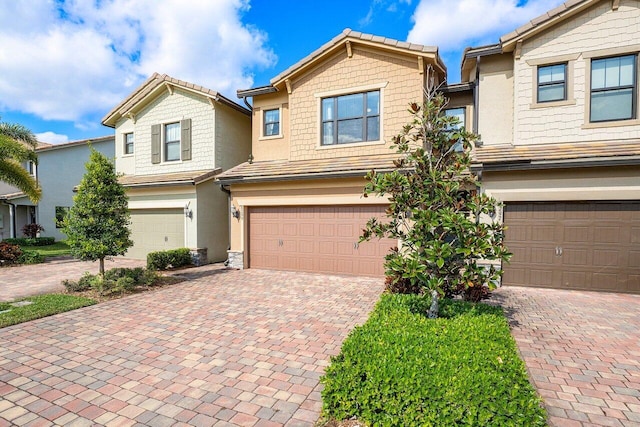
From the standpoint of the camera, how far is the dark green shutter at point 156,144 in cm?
1495

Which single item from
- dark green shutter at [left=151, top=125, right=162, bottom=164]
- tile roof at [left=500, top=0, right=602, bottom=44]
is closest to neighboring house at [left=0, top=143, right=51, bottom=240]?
dark green shutter at [left=151, top=125, right=162, bottom=164]

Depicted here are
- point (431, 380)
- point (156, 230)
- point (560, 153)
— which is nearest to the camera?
point (431, 380)

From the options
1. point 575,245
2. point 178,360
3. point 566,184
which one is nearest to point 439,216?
point 178,360

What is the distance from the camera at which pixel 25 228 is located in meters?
20.0

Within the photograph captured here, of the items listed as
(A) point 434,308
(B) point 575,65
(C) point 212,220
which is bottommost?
(A) point 434,308

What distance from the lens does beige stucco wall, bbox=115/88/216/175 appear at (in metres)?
13.9

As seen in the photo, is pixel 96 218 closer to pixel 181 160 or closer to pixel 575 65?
pixel 181 160

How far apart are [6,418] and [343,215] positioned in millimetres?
8784

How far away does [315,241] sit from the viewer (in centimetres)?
1118

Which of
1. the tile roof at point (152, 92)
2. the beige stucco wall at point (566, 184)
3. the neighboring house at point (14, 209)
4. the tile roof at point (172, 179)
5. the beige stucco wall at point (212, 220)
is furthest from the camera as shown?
the neighboring house at point (14, 209)

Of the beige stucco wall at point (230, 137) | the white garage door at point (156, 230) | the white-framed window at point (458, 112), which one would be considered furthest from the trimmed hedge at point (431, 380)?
the beige stucco wall at point (230, 137)

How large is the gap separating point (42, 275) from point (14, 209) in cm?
1566

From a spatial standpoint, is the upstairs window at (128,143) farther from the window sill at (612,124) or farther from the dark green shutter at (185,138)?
the window sill at (612,124)

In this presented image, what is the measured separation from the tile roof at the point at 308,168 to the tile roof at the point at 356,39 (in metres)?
3.40
